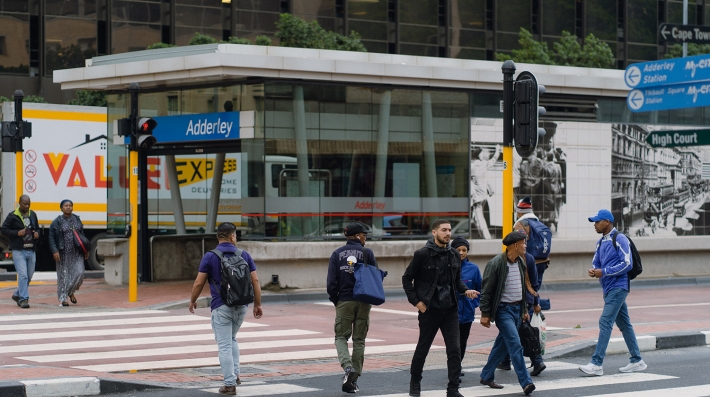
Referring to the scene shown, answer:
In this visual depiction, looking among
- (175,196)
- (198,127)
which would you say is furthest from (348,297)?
(175,196)

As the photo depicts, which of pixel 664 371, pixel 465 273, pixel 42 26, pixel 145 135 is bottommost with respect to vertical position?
pixel 664 371

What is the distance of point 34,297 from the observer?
771 inches

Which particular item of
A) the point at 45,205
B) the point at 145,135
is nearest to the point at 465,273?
the point at 145,135

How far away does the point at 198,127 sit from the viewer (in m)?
20.2

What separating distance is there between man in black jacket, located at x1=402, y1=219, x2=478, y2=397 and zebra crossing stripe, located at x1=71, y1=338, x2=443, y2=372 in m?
3.10

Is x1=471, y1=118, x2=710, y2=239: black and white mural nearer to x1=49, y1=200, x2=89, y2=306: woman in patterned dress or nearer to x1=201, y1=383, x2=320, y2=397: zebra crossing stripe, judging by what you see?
x1=49, y1=200, x2=89, y2=306: woman in patterned dress

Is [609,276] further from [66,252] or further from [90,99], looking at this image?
[90,99]

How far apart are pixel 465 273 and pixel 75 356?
190 inches

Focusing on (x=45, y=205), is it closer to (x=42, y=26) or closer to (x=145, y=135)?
(x=145, y=135)

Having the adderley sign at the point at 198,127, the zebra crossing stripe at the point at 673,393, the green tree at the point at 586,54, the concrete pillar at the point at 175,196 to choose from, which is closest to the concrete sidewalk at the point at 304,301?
the concrete pillar at the point at 175,196

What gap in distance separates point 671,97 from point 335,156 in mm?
6389

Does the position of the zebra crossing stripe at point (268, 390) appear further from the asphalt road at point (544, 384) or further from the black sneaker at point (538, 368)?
the black sneaker at point (538, 368)

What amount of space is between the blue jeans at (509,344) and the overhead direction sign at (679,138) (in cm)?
1174

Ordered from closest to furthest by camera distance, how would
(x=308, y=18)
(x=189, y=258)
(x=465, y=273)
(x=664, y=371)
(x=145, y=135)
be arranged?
(x=465, y=273) < (x=664, y=371) < (x=145, y=135) < (x=189, y=258) < (x=308, y=18)
